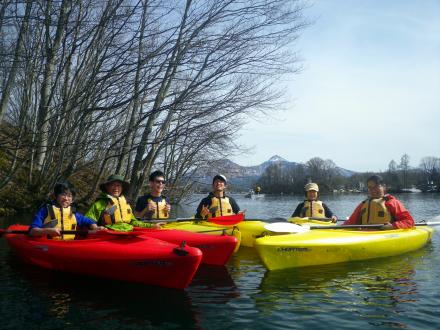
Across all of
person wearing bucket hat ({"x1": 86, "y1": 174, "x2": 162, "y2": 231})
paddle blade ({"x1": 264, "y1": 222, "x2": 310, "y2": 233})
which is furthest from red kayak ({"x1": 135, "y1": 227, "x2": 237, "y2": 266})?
paddle blade ({"x1": 264, "y1": 222, "x2": 310, "y2": 233})

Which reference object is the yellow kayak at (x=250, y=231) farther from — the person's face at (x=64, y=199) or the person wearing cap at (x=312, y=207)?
the person's face at (x=64, y=199)

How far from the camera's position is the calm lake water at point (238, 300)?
4.27 meters

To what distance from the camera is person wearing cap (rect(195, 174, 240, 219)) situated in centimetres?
833

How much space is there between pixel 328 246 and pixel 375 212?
185cm

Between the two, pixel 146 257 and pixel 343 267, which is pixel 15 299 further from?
pixel 343 267

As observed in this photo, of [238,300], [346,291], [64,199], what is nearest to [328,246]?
[346,291]

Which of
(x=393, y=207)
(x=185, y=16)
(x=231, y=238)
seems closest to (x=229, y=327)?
(x=231, y=238)

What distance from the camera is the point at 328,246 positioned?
664cm

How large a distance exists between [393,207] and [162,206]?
4.36 metres

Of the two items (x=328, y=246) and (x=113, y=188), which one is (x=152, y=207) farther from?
(x=328, y=246)

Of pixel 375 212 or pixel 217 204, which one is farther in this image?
pixel 217 204

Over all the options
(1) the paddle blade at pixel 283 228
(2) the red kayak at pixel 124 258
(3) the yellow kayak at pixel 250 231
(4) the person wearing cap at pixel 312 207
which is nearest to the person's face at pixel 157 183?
(2) the red kayak at pixel 124 258

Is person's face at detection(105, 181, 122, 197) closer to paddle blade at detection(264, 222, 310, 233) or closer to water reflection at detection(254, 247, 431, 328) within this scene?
paddle blade at detection(264, 222, 310, 233)

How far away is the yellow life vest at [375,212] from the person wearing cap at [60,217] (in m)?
4.91
